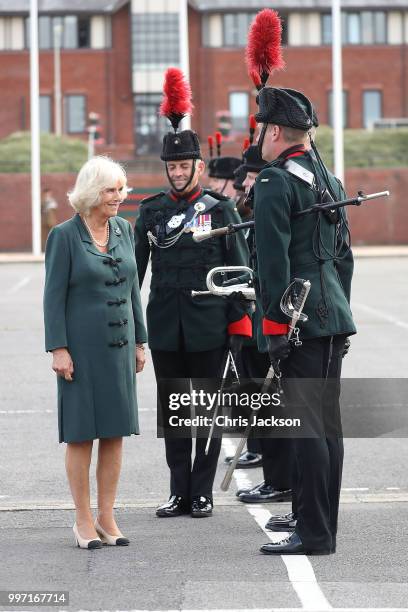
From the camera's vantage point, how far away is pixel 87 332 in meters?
6.99

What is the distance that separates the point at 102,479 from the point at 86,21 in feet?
202

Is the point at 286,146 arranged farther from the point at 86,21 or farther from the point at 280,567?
the point at 86,21

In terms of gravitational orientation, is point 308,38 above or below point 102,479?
above

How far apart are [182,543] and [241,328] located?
1452mm

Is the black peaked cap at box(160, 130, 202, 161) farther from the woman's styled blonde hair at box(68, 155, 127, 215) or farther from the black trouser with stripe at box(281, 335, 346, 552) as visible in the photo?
the black trouser with stripe at box(281, 335, 346, 552)

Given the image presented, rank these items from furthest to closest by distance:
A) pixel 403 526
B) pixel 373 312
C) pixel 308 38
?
pixel 308 38 → pixel 373 312 → pixel 403 526

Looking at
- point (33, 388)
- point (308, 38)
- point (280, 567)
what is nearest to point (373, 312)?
point (33, 388)

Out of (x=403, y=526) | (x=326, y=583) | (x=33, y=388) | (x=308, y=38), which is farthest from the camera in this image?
(x=308, y=38)

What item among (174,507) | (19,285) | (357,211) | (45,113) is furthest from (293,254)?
(45,113)

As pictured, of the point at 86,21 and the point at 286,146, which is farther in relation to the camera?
the point at 86,21

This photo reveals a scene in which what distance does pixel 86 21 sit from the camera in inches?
2640

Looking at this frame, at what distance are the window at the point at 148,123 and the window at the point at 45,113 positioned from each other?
3988mm

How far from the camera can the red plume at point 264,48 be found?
7802 mm

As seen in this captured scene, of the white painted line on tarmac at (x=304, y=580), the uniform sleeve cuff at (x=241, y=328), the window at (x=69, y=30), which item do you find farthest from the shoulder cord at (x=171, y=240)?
the window at (x=69, y=30)
